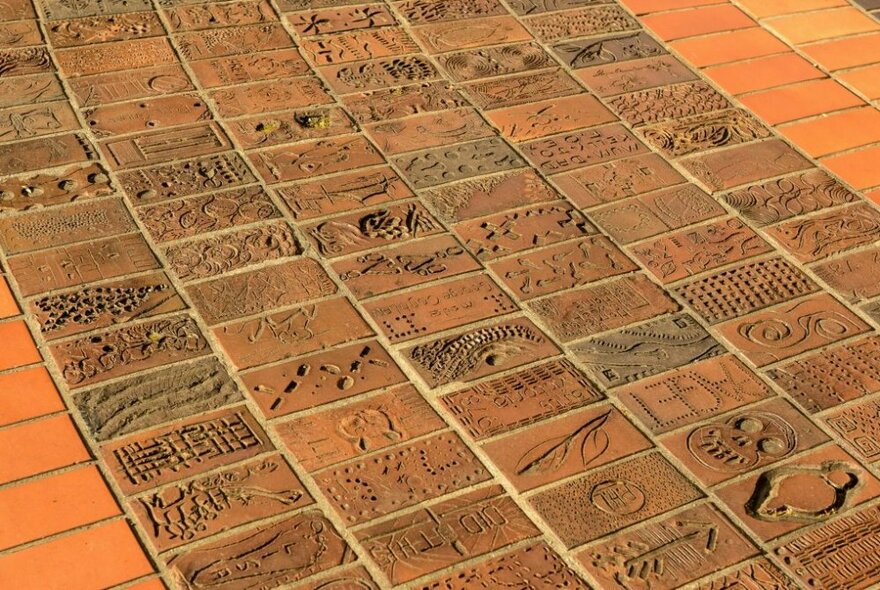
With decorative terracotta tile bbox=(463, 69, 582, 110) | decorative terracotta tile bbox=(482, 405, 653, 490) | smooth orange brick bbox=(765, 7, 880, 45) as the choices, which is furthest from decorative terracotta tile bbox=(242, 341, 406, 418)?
smooth orange brick bbox=(765, 7, 880, 45)

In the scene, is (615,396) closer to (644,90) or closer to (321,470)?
(321,470)

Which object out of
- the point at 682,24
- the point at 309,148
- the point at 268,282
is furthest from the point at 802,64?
the point at 268,282

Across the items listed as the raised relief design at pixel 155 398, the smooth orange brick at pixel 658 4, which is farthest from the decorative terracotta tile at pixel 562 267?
the smooth orange brick at pixel 658 4

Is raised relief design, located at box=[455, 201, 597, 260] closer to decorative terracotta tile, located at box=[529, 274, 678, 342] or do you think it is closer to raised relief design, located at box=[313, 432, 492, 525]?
decorative terracotta tile, located at box=[529, 274, 678, 342]

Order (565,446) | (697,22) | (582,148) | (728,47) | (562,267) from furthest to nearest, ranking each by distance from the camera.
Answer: (697,22), (728,47), (582,148), (562,267), (565,446)

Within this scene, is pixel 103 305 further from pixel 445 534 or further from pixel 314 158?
pixel 445 534

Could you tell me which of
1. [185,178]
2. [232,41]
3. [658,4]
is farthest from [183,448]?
[658,4]

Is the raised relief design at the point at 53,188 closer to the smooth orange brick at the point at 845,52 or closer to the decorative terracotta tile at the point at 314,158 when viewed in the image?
the decorative terracotta tile at the point at 314,158
